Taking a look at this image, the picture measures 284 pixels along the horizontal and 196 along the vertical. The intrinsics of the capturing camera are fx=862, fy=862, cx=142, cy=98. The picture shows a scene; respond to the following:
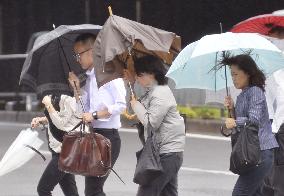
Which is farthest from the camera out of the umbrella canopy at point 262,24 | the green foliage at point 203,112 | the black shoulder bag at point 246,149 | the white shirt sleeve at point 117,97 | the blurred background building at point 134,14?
the blurred background building at point 134,14

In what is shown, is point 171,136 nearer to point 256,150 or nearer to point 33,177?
point 256,150

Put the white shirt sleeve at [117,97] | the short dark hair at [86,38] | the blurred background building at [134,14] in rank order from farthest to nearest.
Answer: the blurred background building at [134,14], the short dark hair at [86,38], the white shirt sleeve at [117,97]

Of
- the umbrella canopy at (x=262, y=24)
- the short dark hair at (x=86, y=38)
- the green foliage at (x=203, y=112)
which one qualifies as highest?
the umbrella canopy at (x=262, y=24)

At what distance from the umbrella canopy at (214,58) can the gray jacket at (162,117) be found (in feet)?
0.74

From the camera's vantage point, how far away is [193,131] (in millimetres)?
16125

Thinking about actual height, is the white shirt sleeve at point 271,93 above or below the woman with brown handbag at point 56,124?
above

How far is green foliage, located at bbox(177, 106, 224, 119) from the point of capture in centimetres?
1644

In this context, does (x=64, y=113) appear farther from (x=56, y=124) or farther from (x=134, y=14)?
(x=134, y=14)

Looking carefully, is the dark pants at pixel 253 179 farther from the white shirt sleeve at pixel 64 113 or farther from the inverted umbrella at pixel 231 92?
the white shirt sleeve at pixel 64 113

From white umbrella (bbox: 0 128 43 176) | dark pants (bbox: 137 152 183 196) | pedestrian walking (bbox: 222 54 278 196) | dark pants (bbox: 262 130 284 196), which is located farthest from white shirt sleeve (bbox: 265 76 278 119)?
white umbrella (bbox: 0 128 43 176)

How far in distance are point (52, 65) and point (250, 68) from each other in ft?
5.85

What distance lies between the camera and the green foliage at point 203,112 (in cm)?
1644

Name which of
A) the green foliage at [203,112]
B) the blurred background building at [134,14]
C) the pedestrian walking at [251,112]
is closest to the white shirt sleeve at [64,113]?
the pedestrian walking at [251,112]

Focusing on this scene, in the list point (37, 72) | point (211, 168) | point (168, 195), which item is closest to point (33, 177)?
point (211, 168)
